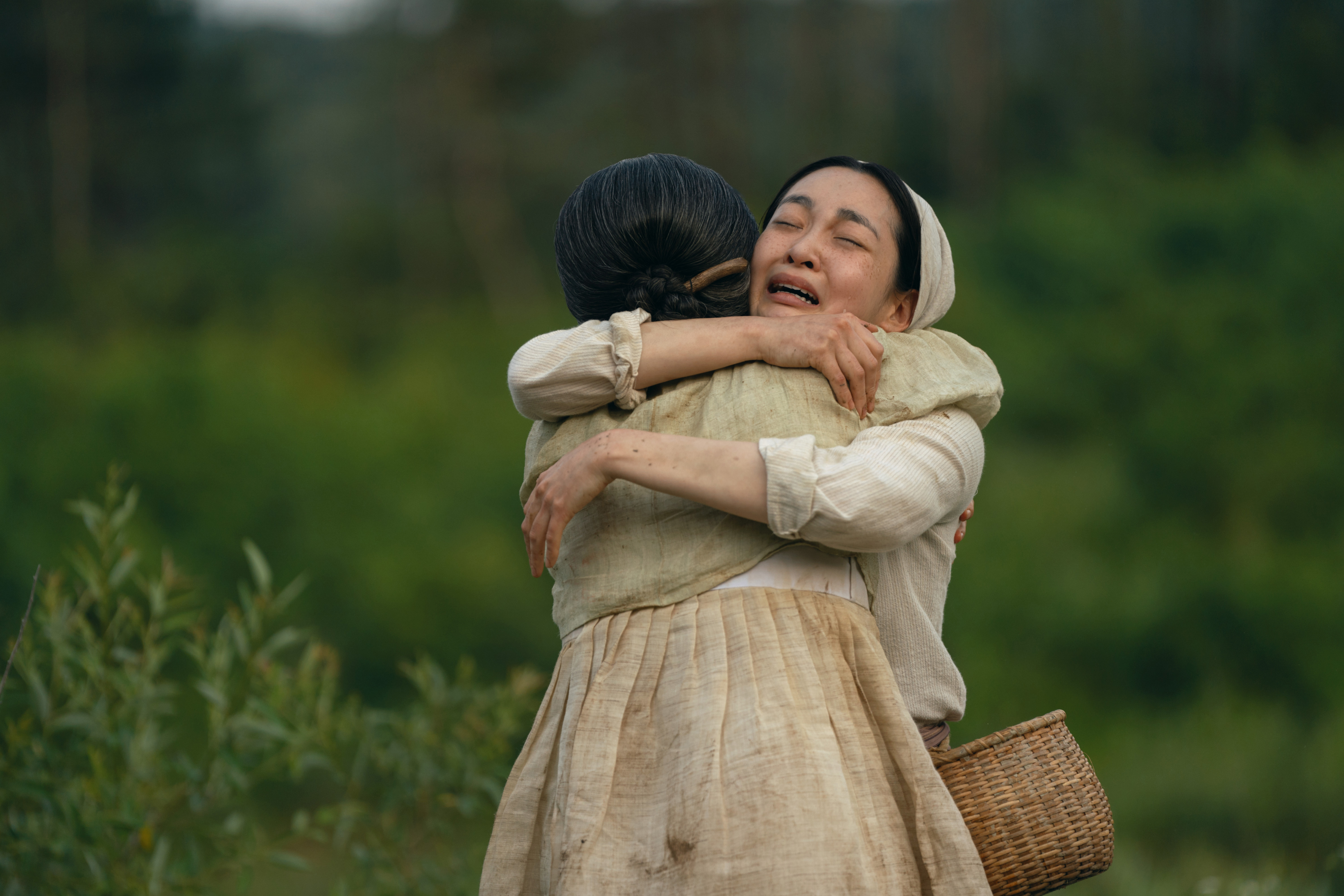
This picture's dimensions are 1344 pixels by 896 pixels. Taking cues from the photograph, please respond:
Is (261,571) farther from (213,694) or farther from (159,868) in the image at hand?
(159,868)

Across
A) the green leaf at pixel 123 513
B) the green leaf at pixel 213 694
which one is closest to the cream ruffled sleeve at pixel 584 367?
the green leaf at pixel 123 513

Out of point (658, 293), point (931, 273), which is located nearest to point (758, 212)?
point (931, 273)

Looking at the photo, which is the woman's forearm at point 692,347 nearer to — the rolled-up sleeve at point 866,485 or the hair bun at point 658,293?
the hair bun at point 658,293

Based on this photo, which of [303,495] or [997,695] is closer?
[997,695]

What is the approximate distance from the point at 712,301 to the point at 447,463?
Result: 44.0 feet

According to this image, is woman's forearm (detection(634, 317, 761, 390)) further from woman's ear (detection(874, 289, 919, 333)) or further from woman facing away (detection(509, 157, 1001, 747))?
woman's ear (detection(874, 289, 919, 333))

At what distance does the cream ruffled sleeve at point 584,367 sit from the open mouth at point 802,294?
0.29 metres

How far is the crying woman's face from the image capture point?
2.36m

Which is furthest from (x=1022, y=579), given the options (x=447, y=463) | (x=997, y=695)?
(x=447, y=463)

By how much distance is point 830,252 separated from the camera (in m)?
2.38

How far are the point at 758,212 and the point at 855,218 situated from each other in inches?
668

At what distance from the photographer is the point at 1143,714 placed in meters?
12.5

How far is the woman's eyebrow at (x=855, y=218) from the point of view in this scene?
239 cm

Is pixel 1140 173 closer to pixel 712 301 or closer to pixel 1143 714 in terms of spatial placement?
pixel 1143 714
